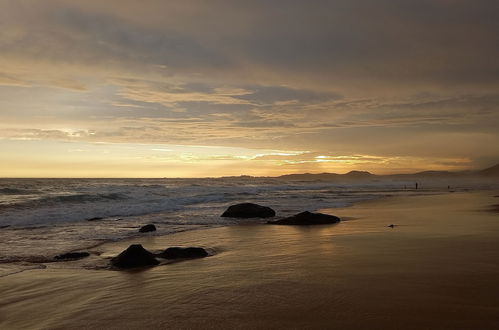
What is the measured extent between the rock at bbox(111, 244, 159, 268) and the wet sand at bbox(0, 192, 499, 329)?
480 mm

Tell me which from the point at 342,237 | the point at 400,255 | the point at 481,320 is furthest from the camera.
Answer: the point at 342,237

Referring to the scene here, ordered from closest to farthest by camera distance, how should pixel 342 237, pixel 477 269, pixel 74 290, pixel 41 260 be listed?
pixel 74 290 < pixel 477 269 < pixel 41 260 < pixel 342 237

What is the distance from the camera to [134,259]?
9766 millimetres

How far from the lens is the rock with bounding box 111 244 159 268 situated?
9703mm

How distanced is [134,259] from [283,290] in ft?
14.4

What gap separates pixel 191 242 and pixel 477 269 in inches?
350

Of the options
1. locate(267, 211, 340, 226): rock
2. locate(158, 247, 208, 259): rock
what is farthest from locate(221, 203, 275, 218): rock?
locate(158, 247, 208, 259): rock

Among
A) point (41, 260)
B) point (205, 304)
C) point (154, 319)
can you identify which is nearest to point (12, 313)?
point (154, 319)

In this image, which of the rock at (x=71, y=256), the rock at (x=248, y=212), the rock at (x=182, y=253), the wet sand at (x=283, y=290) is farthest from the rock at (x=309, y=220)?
the rock at (x=71, y=256)

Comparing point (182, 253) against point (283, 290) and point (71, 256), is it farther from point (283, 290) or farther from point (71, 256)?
point (283, 290)

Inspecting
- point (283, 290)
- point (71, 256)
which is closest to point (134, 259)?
point (71, 256)

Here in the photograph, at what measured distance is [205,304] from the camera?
6.38 m

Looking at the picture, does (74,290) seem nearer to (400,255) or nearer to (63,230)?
(400,255)

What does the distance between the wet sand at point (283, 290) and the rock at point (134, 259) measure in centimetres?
48
